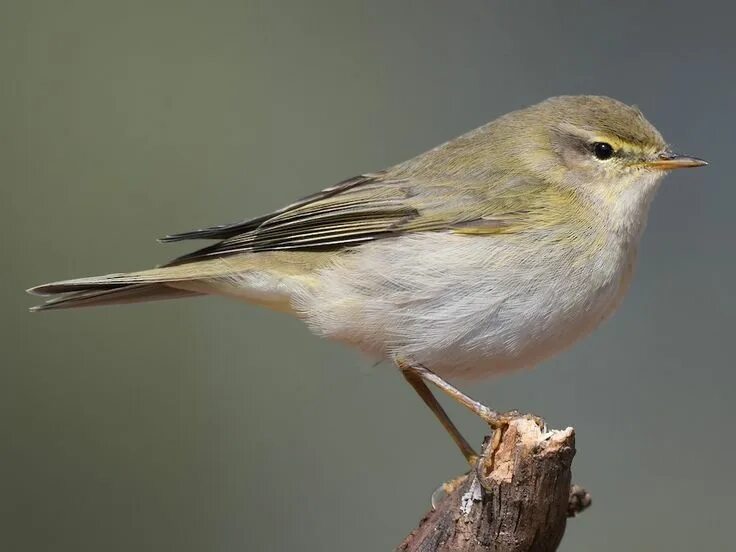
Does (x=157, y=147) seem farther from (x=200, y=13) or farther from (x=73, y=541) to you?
(x=73, y=541)

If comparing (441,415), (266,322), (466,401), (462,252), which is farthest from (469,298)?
(266,322)

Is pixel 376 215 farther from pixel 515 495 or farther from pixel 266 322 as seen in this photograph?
pixel 266 322

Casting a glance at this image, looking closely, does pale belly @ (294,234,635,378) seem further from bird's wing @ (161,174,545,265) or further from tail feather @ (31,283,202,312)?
tail feather @ (31,283,202,312)

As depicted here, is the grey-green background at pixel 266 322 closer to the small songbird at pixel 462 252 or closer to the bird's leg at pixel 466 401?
the small songbird at pixel 462 252

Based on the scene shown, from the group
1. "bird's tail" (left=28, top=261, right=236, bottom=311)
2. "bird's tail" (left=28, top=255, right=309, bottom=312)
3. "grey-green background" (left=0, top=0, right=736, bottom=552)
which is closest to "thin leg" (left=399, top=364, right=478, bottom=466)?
"bird's tail" (left=28, top=255, right=309, bottom=312)

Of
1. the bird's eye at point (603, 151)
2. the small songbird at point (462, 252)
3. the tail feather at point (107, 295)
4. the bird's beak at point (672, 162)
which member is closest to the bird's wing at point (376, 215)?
the small songbird at point (462, 252)

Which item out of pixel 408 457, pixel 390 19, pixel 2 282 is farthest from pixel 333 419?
pixel 390 19
